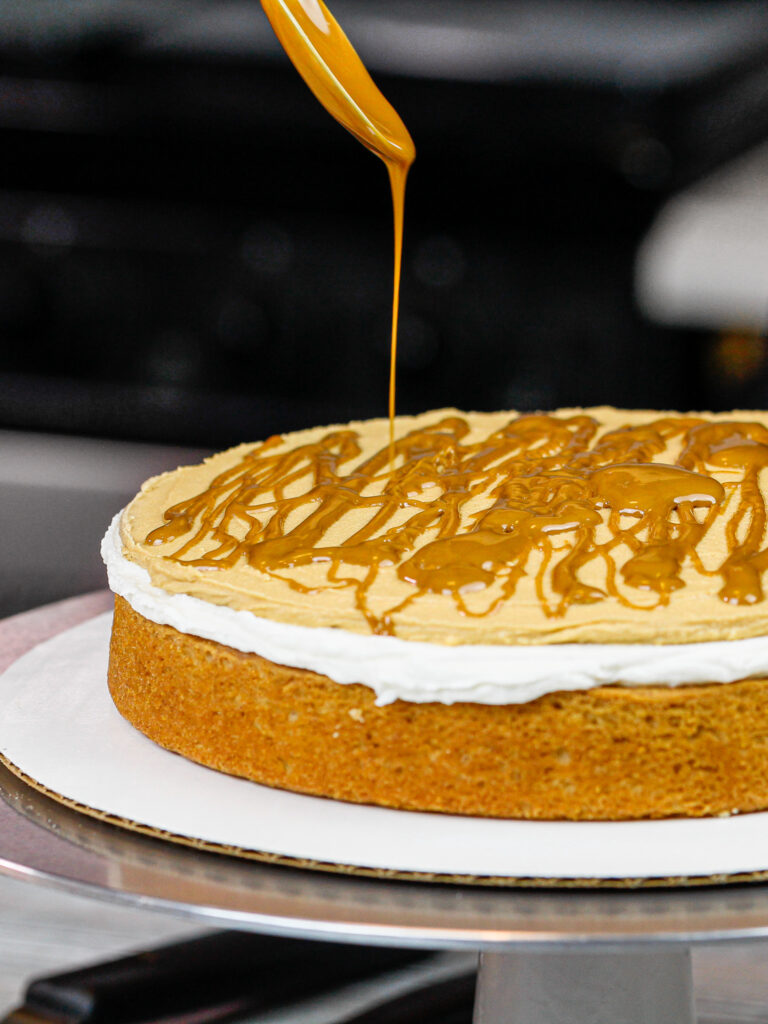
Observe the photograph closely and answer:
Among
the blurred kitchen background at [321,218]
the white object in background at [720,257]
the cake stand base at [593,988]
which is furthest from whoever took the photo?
the blurred kitchen background at [321,218]

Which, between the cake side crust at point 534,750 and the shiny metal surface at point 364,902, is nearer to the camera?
the shiny metal surface at point 364,902

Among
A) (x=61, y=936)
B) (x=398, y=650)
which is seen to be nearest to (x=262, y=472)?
(x=398, y=650)

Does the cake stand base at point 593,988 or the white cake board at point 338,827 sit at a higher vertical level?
the white cake board at point 338,827

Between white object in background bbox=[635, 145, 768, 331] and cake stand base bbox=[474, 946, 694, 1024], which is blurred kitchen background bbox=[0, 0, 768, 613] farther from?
cake stand base bbox=[474, 946, 694, 1024]

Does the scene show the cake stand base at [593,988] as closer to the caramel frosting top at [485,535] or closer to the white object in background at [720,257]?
the caramel frosting top at [485,535]

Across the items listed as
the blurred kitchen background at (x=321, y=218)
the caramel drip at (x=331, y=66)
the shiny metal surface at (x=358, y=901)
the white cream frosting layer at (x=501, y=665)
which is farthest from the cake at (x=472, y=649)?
the blurred kitchen background at (x=321, y=218)

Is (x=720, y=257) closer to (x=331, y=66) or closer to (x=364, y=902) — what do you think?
(x=331, y=66)
